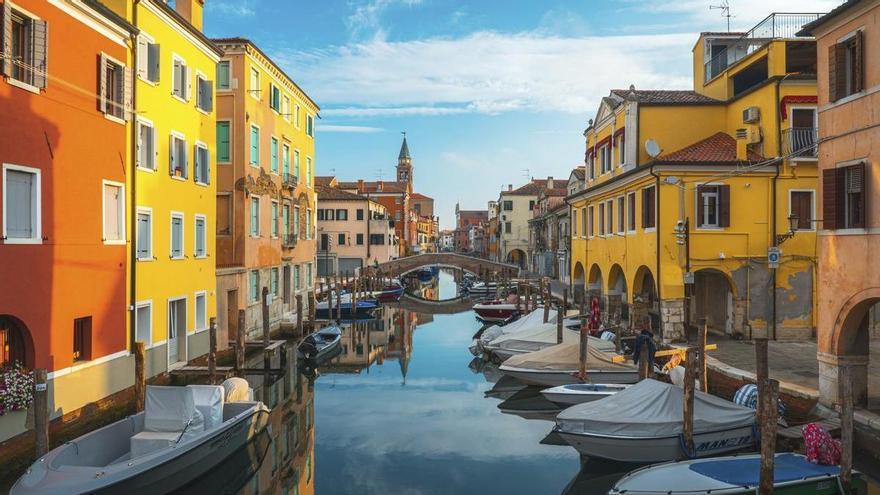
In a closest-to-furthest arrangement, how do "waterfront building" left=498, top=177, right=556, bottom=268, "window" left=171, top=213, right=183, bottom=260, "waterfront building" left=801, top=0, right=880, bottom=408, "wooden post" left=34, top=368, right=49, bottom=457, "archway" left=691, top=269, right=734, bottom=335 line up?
"wooden post" left=34, top=368, right=49, bottom=457 → "waterfront building" left=801, top=0, right=880, bottom=408 → "window" left=171, top=213, right=183, bottom=260 → "archway" left=691, top=269, right=734, bottom=335 → "waterfront building" left=498, top=177, right=556, bottom=268

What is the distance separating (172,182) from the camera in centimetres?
1795

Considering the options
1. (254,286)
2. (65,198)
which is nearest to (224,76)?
(254,286)

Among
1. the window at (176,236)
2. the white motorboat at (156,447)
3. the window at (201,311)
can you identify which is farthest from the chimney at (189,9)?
the white motorboat at (156,447)

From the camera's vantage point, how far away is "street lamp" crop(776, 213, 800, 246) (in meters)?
20.1

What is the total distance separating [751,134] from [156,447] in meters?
20.2

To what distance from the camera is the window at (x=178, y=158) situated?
17.9 m

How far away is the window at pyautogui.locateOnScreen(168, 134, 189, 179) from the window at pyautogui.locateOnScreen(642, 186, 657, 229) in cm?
1499

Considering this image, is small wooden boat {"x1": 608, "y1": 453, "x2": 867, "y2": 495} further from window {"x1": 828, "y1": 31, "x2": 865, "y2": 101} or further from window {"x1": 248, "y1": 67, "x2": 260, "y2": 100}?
window {"x1": 248, "y1": 67, "x2": 260, "y2": 100}

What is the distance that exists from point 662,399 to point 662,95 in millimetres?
17150

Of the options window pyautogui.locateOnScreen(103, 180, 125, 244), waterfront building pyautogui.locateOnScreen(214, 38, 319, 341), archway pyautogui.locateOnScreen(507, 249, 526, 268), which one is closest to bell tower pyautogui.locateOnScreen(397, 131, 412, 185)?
archway pyautogui.locateOnScreen(507, 249, 526, 268)

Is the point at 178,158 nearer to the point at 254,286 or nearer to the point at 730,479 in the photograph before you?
the point at 254,286

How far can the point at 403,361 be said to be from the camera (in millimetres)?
25922

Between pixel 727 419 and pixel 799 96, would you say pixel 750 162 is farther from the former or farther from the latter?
pixel 727 419

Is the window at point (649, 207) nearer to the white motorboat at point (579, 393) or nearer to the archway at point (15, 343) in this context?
the white motorboat at point (579, 393)
